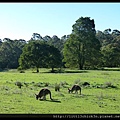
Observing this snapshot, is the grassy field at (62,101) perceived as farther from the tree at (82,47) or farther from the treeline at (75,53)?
the tree at (82,47)

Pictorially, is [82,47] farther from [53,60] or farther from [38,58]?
[38,58]

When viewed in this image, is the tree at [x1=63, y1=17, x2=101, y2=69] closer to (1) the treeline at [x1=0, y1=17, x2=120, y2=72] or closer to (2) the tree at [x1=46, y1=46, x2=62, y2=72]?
(1) the treeline at [x1=0, y1=17, x2=120, y2=72]

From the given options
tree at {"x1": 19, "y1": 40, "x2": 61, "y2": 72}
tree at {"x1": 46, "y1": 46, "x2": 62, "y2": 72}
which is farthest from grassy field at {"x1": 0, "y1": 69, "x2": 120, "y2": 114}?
tree at {"x1": 19, "y1": 40, "x2": 61, "y2": 72}

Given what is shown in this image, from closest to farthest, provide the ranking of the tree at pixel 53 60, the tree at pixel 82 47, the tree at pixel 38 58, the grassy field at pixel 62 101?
the grassy field at pixel 62 101, the tree at pixel 53 60, the tree at pixel 38 58, the tree at pixel 82 47

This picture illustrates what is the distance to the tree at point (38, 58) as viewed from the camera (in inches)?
2125

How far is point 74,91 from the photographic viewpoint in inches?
712

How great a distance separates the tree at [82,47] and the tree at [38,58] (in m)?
4.10

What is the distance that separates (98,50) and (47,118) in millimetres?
56084

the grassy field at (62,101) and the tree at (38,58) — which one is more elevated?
the tree at (38,58)

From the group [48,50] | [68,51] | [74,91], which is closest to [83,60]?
[68,51]

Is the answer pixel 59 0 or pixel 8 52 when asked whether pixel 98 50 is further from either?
pixel 59 0

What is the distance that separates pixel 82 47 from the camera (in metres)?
59.7

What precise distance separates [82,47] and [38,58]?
11536 millimetres

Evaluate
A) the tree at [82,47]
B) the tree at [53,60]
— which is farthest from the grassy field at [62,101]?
the tree at [82,47]
